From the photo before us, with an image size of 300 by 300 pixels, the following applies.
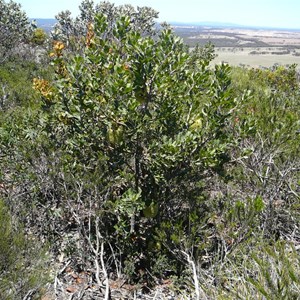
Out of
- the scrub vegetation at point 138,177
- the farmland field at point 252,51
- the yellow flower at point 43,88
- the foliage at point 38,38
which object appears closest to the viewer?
the scrub vegetation at point 138,177

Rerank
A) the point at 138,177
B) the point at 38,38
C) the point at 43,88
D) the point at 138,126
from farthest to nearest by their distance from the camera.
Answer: the point at 38,38 → the point at 43,88 → the point at 138,177 → the point at 138,126

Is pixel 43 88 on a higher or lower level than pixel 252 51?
higher

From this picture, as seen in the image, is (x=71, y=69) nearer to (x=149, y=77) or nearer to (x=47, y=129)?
(x=149, y=77)

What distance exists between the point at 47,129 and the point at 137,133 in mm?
1464

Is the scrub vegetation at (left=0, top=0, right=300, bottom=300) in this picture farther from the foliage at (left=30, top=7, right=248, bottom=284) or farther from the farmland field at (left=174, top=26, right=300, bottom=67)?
the farmland field at (left=174, top=26, right=300, bottom=67)

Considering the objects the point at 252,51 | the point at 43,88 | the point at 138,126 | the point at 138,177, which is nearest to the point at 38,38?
the point at 43,88

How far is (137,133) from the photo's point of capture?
160 inches

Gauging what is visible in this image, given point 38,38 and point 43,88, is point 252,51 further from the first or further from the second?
point 43,88

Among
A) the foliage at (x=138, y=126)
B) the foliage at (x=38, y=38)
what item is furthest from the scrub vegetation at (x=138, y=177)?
the foliage at (x=38, y=38)

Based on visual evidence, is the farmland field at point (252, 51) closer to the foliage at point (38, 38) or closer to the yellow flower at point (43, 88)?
the yellow flower at point (43, 88)

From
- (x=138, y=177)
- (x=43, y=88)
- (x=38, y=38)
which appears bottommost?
(x=38, y=38)

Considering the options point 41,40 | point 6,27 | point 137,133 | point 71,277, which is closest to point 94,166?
point 137,133

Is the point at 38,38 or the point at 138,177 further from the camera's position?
the point at 38,38

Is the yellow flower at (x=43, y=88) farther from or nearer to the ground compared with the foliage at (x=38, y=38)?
farther from the ground
